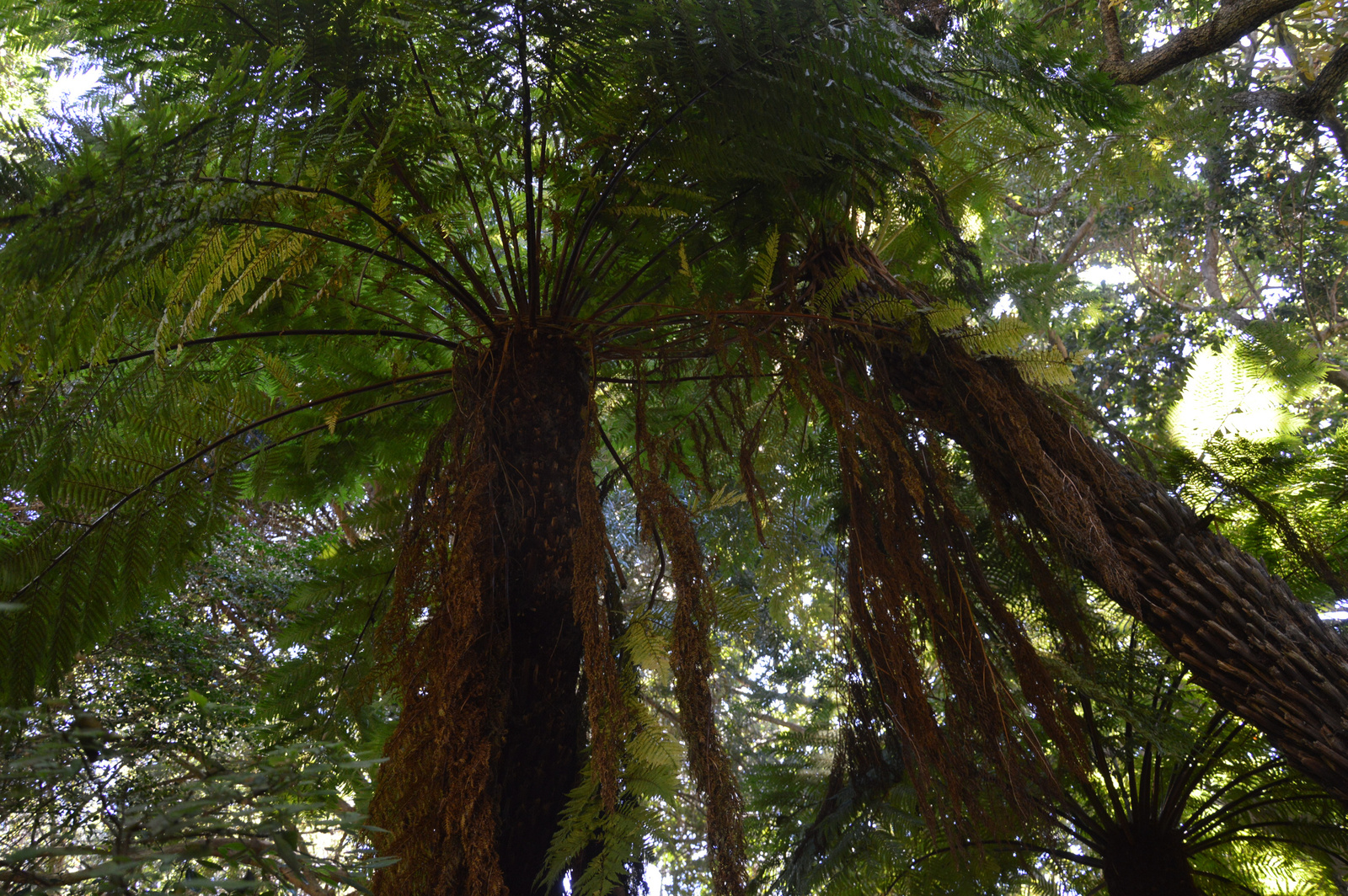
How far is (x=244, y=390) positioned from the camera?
182 centimetres

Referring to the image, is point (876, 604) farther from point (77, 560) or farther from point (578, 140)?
point (77, 560)

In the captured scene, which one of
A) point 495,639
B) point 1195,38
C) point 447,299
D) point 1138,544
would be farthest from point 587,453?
point 1195,38

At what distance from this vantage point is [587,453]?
1584 millimetres

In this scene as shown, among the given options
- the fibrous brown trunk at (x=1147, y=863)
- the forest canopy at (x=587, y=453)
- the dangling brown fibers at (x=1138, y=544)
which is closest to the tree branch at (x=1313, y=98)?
the forest canopy at (x=587, y=453)

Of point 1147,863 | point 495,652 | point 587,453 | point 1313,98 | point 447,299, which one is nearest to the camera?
point 495,652

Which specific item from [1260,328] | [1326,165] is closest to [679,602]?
[1260,328]

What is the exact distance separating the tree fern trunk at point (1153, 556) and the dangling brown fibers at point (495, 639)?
85 cm

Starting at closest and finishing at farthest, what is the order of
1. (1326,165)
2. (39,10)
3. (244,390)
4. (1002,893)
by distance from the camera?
(244,390), (39,10), (1002,893), (1326,165)

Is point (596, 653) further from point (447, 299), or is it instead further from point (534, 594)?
point (447, 299)

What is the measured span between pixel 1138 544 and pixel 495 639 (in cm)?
132

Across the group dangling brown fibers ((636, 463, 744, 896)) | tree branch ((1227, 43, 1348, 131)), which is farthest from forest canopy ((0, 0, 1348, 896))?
tree branch ((1227, 43, 1348, 131))

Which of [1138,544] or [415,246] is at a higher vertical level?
[415,246]

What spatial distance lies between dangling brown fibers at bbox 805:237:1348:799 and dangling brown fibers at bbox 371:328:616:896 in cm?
77

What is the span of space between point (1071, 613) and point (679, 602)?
978mm
